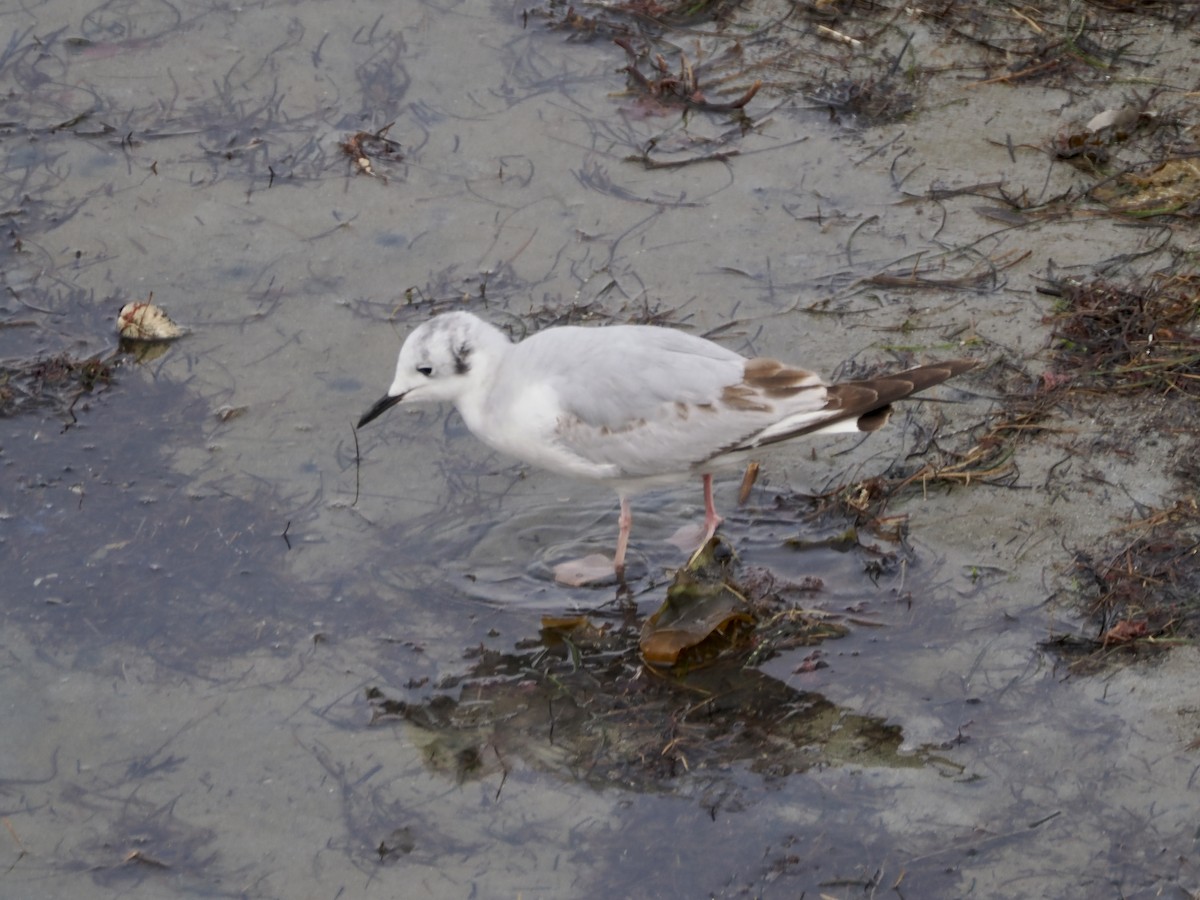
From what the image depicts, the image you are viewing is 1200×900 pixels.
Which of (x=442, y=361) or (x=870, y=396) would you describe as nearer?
(x=870, y=396)

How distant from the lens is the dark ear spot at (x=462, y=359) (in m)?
6.20

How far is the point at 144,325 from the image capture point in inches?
287

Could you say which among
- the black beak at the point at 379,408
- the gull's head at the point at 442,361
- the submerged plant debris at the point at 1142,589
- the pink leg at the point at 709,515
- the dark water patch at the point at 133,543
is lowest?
the dark water patch at the point at 133,543

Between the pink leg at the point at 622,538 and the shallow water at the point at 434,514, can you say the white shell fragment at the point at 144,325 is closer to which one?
the shallow water at the point at 434,514

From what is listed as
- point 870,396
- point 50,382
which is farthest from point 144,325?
point 870,396

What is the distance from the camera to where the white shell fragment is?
7297 millimetres

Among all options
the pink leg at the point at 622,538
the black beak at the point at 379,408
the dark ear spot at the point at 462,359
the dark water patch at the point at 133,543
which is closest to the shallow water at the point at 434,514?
the dark water patch at the point at 133,543

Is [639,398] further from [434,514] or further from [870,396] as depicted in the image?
[434,514]

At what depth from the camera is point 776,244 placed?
7848mm

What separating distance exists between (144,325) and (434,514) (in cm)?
185

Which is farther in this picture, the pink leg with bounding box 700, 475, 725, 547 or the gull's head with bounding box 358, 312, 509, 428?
the pink leg with bounding box 700, 475, 725, 547

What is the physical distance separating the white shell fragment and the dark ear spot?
1.83 metres

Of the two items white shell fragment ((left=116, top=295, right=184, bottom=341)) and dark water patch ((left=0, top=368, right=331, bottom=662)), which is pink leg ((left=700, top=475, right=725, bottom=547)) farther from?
white shell fragment ((left=116, top=295, right=184, bottom=341))

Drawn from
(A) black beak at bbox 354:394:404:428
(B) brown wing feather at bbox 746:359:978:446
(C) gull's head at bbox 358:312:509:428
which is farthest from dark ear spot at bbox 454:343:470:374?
(B) brown wing feather at bbox 746:359:978:446
